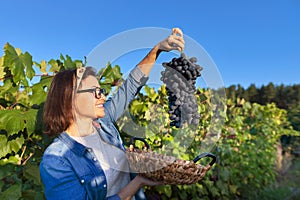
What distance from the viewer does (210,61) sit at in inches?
34.8

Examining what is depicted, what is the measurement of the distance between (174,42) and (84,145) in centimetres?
50

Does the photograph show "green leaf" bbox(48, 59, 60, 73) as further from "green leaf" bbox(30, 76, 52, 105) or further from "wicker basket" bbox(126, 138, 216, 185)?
"wicker basket" bbox(126, 138, 216, 185)

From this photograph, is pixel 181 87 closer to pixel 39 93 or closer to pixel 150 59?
pixel 150 59

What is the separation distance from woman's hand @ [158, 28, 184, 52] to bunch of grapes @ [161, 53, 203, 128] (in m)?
0.06

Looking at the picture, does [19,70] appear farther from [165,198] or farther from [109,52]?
[165,198]

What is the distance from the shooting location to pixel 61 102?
1.21 meters

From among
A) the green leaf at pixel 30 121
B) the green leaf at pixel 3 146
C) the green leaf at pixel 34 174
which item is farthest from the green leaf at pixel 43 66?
the green leaf at pixel 34 174

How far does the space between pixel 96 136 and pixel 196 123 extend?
0.41 metres

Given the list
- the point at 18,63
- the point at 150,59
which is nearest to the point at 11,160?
the point at 18,63

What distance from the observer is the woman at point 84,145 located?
1.07 m

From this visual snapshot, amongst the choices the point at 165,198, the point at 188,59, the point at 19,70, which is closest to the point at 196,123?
the point at 188,59

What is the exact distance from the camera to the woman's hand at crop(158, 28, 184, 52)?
3.47 ft

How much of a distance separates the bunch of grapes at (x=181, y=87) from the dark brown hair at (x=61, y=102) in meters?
0.30

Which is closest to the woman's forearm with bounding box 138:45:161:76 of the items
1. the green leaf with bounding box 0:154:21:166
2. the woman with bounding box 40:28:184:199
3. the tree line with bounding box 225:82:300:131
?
the woman with bounding box 40:28:184:199
